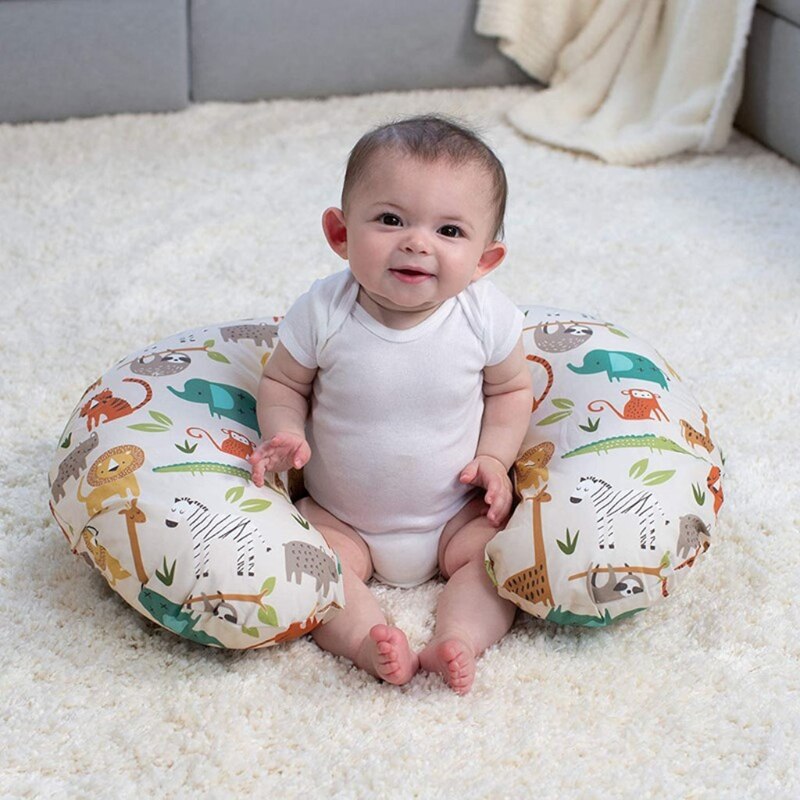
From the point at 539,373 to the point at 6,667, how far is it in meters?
0.66

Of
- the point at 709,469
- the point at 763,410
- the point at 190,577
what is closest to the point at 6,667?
the point at 190,577

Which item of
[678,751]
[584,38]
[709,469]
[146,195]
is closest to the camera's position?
[678,751]

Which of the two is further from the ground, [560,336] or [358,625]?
[560,336]

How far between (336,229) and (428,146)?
14 cm

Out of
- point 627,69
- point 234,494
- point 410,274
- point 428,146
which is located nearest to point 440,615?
point 234,494

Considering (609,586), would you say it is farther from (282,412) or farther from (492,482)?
(282,412)

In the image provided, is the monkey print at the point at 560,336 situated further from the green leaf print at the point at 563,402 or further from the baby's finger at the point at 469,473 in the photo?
the baby's finger at the point at 469,473

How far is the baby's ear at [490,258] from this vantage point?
1.25m

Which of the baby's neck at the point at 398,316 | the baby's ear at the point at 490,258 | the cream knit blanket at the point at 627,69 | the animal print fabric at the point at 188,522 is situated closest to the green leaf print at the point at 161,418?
the animal print fabric at the point at 188,522

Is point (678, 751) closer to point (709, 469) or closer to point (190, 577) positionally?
point (709, 469)

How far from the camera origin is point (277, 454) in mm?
1217

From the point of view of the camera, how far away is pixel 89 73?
7.96ft

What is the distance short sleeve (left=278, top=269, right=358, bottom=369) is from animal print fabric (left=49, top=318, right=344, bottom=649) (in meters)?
A: 0.12

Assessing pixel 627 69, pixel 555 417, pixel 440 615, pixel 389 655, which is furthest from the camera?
pixel 627 69
